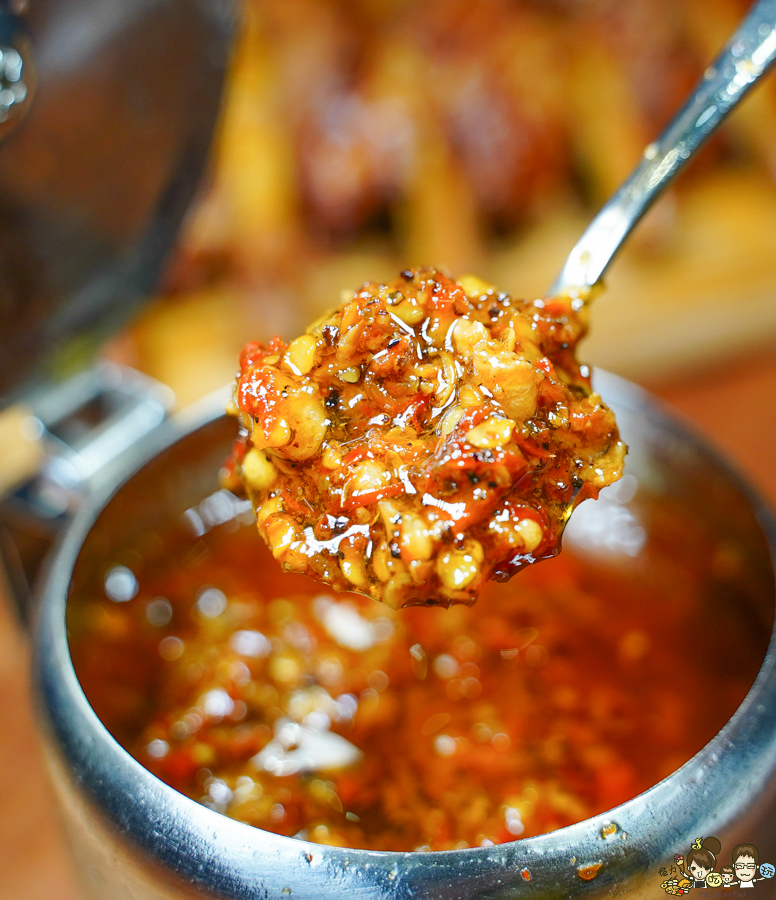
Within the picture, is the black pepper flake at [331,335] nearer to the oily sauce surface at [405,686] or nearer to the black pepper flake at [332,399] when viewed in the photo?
the black pepper flake at [332,399]

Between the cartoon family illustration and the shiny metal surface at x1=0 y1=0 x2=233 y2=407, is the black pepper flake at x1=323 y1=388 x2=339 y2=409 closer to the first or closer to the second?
the cartoon family illustration

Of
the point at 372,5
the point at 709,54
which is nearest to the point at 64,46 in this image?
the point at 372,5

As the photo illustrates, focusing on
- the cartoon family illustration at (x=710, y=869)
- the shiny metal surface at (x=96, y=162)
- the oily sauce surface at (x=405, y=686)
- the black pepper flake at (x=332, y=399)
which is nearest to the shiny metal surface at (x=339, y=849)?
the cartoon family illustration at (x=710, y=869)

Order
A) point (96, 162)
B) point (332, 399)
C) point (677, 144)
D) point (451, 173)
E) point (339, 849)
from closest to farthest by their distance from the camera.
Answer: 1. point (339, 849)
2. point (332, 399)
3. point (677, 144)
4. point (96, 162)
5. point (451, 173)

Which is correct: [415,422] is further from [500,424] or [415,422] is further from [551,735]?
[551,735]

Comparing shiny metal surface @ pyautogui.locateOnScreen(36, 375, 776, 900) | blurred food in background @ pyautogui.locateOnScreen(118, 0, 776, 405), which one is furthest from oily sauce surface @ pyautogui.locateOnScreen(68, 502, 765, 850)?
blurred food in background @ pyautogui.locateOnScreen(118, 0, 776, 405)

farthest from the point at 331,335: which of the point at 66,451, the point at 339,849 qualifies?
the point at 66,451

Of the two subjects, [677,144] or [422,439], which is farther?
[677,144]

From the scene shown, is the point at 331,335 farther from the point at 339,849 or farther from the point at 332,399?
the point at 339,849
